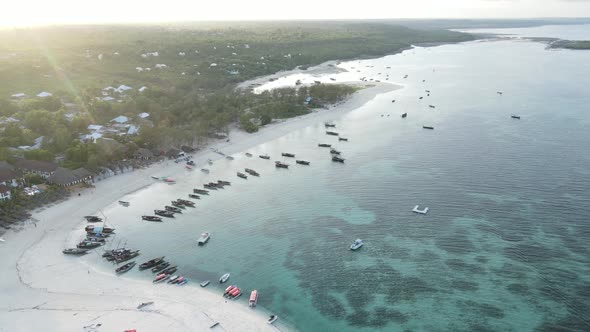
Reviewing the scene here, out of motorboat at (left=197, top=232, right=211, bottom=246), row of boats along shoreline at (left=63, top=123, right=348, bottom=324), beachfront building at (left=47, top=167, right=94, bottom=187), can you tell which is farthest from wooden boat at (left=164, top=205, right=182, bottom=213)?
beachfront building at (left=47, top=167, right=94, bottom=187)

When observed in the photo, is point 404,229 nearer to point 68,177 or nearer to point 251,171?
point 251,171

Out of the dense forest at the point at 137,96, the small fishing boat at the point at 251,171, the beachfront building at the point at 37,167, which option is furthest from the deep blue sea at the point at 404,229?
the beachfront building at the point at 37,167

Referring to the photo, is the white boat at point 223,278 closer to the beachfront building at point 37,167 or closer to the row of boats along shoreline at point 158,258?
the row of boats along shoreline at point 158,258

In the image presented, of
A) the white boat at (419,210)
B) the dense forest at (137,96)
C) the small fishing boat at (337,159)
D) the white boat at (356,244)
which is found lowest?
the white boat at (356,244)

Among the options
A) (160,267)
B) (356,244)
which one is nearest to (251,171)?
(356,244)

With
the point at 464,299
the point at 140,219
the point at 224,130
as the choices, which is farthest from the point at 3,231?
the point at 464,299
